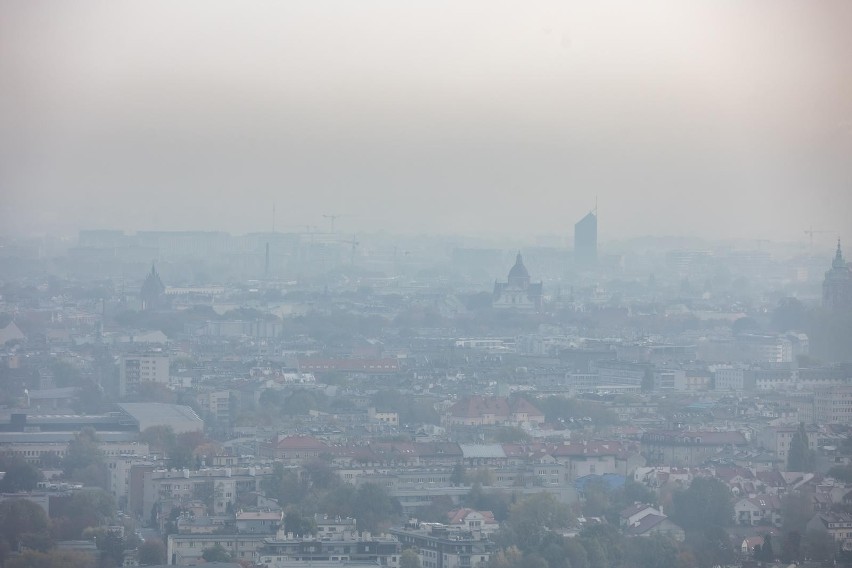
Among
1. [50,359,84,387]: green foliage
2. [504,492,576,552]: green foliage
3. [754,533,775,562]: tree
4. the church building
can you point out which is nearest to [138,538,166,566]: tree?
[504,492,576,552]: green foliage

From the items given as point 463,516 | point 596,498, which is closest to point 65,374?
point 596,498

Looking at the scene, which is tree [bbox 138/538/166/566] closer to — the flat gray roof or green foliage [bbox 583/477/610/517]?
Result: green foliage [bbox 583/477/610/517]

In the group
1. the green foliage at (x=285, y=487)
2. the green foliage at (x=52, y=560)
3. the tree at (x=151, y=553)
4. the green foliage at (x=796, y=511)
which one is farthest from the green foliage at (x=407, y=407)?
the green foliage at (x=52, y=560)

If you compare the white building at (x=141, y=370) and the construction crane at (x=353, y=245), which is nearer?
the white building at (x=141, y=370)

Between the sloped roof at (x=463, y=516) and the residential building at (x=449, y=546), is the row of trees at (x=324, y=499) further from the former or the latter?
the residential building at (x=449, y=546)

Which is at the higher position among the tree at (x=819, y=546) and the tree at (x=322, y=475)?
the tree at (x=322, y=475)

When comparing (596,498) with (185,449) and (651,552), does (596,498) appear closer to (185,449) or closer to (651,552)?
(651,552)

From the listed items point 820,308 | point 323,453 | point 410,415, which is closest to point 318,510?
point 323,453
